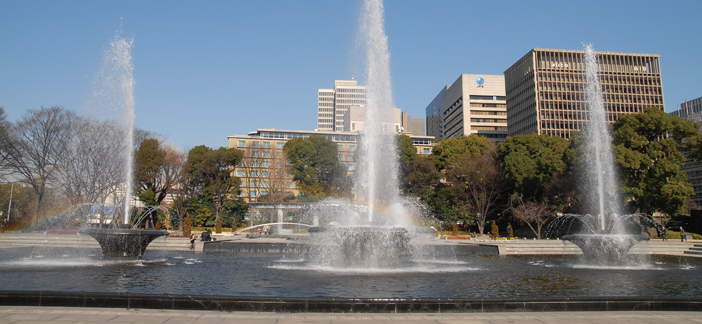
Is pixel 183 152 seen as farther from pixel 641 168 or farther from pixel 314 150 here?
pixel 641 168

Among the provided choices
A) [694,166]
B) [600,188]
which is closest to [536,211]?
[600,188]

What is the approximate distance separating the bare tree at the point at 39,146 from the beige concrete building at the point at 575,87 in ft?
281

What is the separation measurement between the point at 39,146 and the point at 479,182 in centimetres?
4326

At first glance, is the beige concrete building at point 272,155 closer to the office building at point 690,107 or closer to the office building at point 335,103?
the office building at point 335,103

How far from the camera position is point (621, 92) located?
93.6 metres

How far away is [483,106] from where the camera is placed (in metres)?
115

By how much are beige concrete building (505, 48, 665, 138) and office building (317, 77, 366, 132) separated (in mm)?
58083

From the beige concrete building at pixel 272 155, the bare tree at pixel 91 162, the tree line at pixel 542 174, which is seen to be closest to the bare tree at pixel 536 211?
the tree line at pixel 542 174

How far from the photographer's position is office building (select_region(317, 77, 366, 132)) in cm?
14325

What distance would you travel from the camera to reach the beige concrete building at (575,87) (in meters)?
93.6

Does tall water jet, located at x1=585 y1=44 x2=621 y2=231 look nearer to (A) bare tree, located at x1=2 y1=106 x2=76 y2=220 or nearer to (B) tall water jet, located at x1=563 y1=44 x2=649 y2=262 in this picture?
(B) tall water jet, located at x1=563 y1=44 x2=649 y2=262

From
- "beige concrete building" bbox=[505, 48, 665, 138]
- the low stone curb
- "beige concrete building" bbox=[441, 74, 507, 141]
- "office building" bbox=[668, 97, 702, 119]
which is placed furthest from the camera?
"office building" bbox=[668, 97, 702, 119]

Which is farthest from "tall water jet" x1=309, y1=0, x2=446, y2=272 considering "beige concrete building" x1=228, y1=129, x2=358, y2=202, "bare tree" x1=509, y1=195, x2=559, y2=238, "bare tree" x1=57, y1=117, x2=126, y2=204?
"beige concrete building" x1=228, y1=129, x2=358, y2=202

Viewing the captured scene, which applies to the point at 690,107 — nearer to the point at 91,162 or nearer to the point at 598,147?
the point at 598,147
